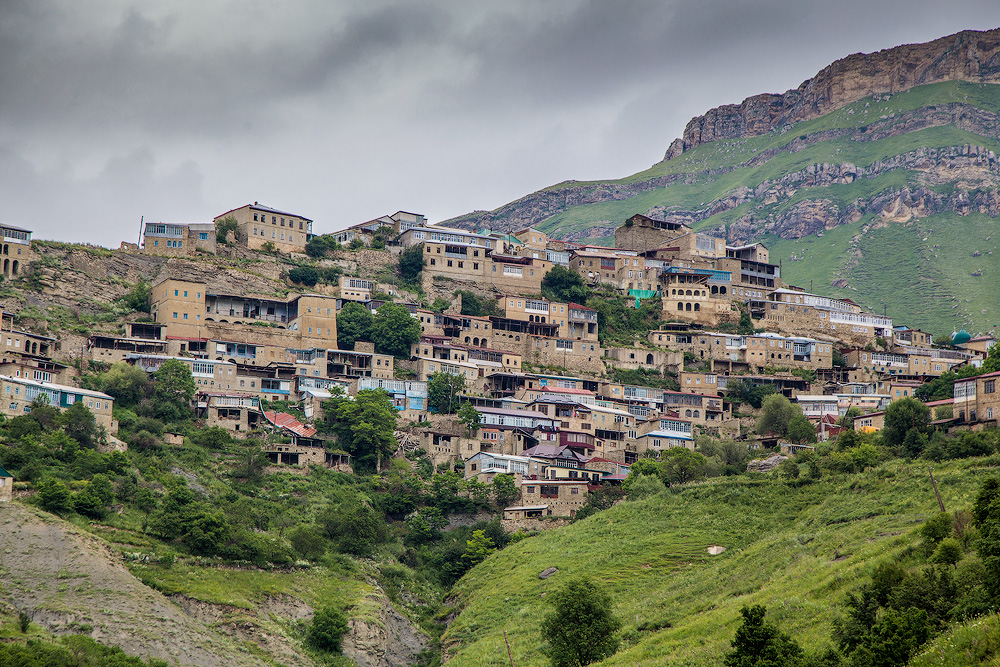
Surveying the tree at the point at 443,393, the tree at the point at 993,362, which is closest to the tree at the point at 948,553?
the tree at the point at 993,362

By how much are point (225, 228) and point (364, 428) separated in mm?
36379

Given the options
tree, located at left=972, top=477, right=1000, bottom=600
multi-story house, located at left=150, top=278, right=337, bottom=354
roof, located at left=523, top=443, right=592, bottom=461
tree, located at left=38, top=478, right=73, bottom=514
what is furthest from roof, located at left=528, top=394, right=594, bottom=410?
tree, located at left=972, top=477, right=1000, bottom=600

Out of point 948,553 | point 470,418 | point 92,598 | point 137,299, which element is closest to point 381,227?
point 137,299

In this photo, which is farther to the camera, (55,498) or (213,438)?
(213,438)

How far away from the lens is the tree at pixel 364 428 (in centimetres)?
7506

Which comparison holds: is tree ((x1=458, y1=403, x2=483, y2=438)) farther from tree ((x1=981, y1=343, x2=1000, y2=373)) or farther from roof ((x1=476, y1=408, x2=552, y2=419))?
tree ((x1=981, y1=343, x2=1000, y2=373))

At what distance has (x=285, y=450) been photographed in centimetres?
7238

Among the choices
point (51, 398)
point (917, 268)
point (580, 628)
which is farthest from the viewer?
point (917, 268)

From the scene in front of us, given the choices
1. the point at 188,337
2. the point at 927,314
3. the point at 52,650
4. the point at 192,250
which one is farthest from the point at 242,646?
the point at 927,314

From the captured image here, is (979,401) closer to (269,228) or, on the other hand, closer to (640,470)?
(640,470)

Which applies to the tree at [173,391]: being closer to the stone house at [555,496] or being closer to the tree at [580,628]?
the stone house at [555,496]

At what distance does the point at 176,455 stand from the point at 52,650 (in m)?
27.0

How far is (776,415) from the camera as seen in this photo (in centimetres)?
8844

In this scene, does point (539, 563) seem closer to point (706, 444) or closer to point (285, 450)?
point (285, 450)
